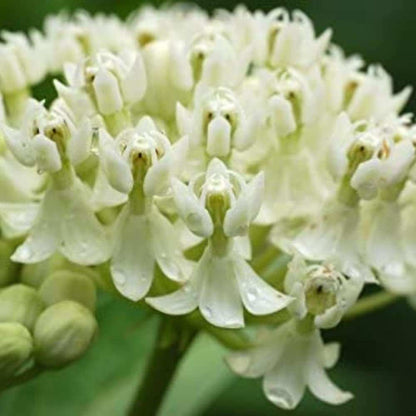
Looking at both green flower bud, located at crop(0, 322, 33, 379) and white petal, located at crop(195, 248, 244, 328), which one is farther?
white petal, located at crop(195, 248, 244, 328)

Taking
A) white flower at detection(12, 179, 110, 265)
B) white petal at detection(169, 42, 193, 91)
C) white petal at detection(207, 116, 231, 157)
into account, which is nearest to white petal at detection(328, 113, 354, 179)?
white petal at detection(207, 116, 231, 157)

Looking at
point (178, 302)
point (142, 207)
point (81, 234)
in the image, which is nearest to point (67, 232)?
point (81, 234)

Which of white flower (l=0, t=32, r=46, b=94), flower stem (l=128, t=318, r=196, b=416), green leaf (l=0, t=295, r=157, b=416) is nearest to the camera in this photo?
flower stem (l=128, t=318, r=196, b=416)

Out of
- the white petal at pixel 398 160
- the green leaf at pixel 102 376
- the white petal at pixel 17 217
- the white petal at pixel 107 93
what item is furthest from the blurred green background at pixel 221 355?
the white petal at pixel 398 160

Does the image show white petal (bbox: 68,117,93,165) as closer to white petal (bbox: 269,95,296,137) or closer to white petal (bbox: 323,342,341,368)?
white petal (bbox: 269,95,296,137)

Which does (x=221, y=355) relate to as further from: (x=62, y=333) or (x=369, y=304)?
(x=62, y=333)

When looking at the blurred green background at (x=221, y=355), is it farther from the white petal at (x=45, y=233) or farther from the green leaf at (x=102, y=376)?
the white petal at (x=45, y=233)
